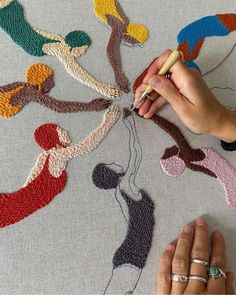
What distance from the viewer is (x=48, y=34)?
26.9 inches

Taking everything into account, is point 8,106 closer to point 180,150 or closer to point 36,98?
point 36,98

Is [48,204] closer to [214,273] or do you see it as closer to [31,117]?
[31,117]

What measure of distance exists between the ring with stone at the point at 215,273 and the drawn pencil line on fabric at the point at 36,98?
0.30 metres

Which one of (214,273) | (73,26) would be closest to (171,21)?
(73,26)

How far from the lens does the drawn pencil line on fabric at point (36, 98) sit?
0.64 m

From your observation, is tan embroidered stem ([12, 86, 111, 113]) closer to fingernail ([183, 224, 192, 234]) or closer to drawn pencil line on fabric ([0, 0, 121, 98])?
drawn pencil line on fabric ([0, 0, 121, 98])

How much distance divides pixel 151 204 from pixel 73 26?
13.4 inches

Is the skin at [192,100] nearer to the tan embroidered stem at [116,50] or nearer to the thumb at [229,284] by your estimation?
the tan embroidered stem at [116,50]

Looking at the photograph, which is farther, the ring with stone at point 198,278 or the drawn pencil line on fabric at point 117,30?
the drawn pencil line on fabric at point 117,30

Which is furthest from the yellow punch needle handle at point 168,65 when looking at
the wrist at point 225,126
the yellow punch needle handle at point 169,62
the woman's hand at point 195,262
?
the woman's hand at point 195,262

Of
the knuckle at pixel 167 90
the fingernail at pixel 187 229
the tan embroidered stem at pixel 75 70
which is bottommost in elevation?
the fingernail at pixel 187 229

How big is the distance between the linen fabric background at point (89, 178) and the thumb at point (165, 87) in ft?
0.29

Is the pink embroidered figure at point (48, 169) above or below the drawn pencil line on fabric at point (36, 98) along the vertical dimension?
below

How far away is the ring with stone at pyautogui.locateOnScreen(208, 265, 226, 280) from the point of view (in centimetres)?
56
